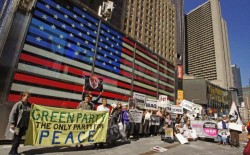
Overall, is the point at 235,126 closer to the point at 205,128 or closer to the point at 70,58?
the point at 205,128

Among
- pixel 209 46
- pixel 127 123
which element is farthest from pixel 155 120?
pixel 209 46

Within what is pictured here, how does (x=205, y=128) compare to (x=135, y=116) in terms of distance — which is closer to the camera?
(x=135, y=116)

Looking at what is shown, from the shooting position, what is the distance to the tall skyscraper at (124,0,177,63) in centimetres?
6044

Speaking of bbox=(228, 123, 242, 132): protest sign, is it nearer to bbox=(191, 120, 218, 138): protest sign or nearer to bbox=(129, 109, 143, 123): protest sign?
bbox=(191, 120, 218, 138): protest sign

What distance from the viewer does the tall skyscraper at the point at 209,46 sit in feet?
527

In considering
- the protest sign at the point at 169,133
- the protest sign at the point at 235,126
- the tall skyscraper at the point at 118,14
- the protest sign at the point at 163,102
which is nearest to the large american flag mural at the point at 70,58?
the protest sign at the point at 163,102

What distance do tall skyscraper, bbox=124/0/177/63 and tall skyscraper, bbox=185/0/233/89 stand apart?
93961 mm

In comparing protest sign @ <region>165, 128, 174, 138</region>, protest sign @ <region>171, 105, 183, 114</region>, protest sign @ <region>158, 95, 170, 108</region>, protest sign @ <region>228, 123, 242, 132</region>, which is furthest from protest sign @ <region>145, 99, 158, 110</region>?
protest sign @ <region>228, 123, 242, 132</region>

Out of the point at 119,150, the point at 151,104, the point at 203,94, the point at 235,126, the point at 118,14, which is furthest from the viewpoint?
the point at 203,94

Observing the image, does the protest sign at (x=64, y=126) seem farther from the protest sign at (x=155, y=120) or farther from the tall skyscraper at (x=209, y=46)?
the tall skyscraper at (x=209, y=46)

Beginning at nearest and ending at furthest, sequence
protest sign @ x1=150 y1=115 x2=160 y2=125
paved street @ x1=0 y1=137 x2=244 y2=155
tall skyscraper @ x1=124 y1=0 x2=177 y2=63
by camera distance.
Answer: paved street @ x1=0 y1=137 x2=244 y2=155 → protest sign @ x1=150 y1=115 x2=160 y2=125 → tall skyscraper @ x1=124 y1=0 x2=177 y2=63

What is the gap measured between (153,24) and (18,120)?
69076 millimetres

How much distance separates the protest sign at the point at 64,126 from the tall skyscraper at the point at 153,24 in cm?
5230

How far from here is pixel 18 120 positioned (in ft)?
17.1
